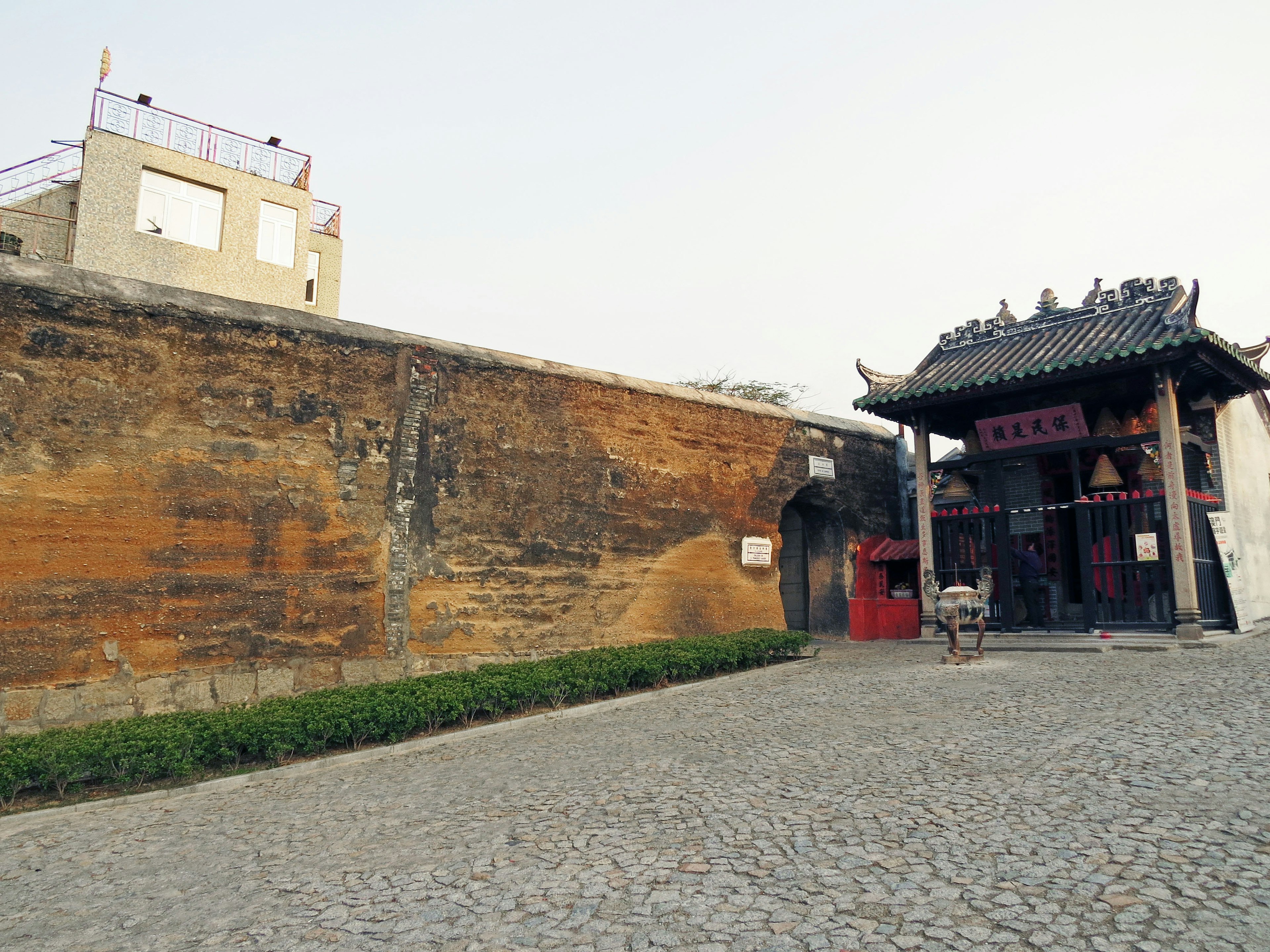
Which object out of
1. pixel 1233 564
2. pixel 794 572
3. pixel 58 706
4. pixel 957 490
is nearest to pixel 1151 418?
pixel 1233 564

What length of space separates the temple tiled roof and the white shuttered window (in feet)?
39.7

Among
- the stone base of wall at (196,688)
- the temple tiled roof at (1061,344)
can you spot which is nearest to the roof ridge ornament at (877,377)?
the temple tiled roof at (1061,344)

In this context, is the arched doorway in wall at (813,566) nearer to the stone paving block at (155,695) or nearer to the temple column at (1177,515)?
the temple column at (1177,515)

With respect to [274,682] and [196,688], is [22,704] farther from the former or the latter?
[274,682]

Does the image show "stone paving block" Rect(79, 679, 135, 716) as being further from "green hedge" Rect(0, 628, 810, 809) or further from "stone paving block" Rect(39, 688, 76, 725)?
"green hedge" Rect(0, 628, 810, 809)

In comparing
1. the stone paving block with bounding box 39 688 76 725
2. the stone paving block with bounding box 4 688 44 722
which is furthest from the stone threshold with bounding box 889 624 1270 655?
the stone paving block with bounding box 4 688 44 722

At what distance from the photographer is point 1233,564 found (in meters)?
10.3

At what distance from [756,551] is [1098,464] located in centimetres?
446

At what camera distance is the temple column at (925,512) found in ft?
38.1

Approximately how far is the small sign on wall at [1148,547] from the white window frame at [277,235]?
16003mm

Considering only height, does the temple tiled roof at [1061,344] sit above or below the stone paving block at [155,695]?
above

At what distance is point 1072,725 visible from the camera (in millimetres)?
5742

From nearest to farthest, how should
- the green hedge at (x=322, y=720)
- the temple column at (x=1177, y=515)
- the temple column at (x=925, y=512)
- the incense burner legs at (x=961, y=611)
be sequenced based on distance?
the green hedge at (x=322, y=720), the incense burner legs at (x=961, y=611), the temple column at (x=1177, y=515), the temple column at (x=925, y=512)

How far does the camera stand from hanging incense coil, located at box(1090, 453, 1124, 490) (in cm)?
1019
